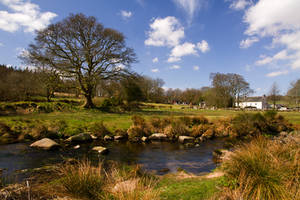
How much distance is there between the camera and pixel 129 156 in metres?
11.1

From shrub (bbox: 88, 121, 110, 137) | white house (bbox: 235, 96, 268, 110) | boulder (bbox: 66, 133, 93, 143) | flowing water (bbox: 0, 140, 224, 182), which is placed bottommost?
flowing water (bbox: 0, 140, 224, 182)

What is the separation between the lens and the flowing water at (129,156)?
885 cm

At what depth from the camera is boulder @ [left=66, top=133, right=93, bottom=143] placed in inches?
551

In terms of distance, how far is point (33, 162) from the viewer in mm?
9086

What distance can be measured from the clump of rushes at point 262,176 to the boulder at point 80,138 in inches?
473

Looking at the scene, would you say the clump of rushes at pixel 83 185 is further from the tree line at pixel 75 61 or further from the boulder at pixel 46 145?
the tree line at pixel 75 61

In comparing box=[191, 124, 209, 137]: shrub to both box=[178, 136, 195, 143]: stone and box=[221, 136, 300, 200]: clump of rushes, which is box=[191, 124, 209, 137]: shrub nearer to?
box=[178, 136, 195, 143]: stone

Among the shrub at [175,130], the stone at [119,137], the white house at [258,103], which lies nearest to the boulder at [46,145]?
the stone at [119,137]

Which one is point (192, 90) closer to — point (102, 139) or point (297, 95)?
point (297, 95)

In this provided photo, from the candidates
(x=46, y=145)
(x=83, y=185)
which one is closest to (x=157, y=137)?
(x=46, y=145)

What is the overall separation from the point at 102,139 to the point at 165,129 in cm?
606

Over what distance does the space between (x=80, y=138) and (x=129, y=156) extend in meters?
5.40

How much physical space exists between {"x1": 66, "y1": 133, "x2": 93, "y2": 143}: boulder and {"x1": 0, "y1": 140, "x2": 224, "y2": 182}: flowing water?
119 cm

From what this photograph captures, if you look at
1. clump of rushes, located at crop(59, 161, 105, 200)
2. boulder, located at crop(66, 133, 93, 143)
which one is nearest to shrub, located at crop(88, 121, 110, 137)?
boulder, located at crop(66, 133, 93, 143)
